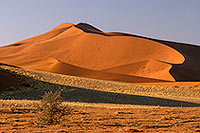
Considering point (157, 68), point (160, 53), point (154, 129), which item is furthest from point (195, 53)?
point (154, 129)

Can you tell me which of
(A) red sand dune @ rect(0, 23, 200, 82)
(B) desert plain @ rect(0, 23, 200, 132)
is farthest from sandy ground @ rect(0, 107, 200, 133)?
(A) red sand dune @ rect(0, 23, 200, 82)

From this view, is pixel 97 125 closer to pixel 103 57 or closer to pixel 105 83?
pixel 105 83

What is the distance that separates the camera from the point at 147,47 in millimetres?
68750

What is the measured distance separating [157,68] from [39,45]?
37945mm

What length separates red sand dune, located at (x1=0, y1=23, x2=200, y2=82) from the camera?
5234 cm

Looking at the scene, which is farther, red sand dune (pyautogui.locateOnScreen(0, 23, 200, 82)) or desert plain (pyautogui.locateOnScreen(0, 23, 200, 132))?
red sand dune (pyautogui.locateOnScreen(0, 23, 200, 82))

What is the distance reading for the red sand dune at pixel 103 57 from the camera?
172 feet

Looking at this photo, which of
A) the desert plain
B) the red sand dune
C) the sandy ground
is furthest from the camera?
the red sand dune

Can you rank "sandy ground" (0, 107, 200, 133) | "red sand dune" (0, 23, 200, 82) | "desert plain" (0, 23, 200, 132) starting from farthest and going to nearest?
"red sand dune" (0, 23, 200, 82) < "desert plain" (0, 23, 200, 132) < "sandy ground" (0, 107, 200, 133)

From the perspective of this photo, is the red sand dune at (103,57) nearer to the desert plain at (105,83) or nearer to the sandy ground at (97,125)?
the desert plain at (105,83)

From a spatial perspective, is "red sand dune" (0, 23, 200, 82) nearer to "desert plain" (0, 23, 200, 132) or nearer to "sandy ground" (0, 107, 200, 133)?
"desert plain" (0, 23, 200, 132)

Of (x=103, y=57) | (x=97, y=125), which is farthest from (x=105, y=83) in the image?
(x=103, y=57)

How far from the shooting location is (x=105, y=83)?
1332 inches

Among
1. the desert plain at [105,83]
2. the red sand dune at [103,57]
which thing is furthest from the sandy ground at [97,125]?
the red sand dune at [103,57]
